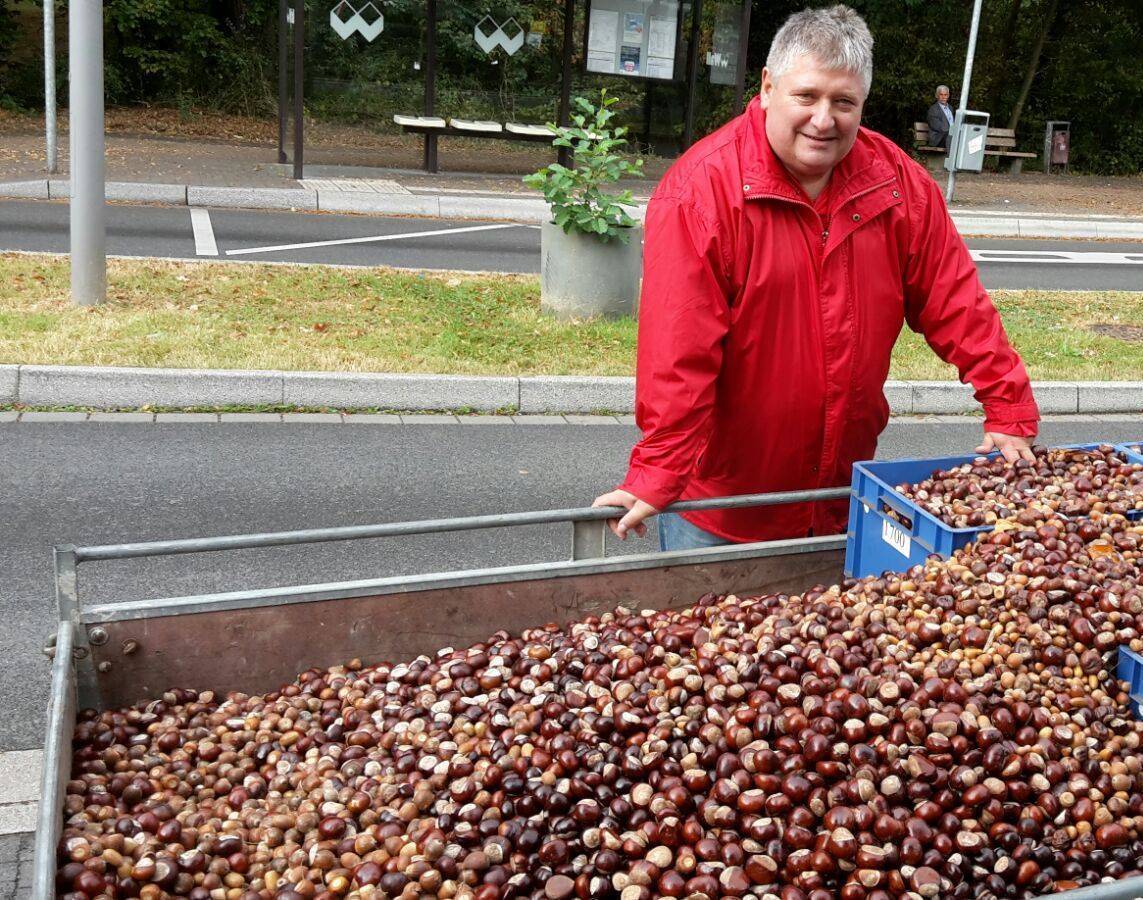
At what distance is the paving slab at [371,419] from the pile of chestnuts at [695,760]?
17.2ft

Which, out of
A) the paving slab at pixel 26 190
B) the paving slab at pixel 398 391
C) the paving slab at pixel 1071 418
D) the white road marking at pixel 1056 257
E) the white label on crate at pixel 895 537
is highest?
the white label on crate at pixel 895 537

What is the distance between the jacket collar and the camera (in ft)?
11.2

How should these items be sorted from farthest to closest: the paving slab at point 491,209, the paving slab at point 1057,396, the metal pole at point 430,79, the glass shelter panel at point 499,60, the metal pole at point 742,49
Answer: the glass shelter panel at point 499,60 → the metal pole at point 742,49 → the metal pole at point 430,79 → the paving slab at point 491,209 → the paving slab at point 1057,396

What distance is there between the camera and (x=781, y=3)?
94.8 ft

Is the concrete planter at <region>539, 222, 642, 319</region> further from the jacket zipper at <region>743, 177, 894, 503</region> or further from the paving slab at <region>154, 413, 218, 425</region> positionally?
the jacket zipper at <region>743, 177, 894, 503</region>

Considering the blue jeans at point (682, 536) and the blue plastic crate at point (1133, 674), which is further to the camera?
the blue jeans at point (682, 536)

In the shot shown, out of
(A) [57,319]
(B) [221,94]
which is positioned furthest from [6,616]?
(B) [221,94]

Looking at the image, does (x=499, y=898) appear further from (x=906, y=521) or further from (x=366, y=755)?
(x=906, y=521)

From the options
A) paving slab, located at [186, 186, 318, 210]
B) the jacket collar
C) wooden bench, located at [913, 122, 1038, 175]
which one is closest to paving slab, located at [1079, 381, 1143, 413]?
the jacket collar

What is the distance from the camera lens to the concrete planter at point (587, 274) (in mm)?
10484

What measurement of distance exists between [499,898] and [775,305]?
174cm

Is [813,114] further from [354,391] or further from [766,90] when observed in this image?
[354,391]

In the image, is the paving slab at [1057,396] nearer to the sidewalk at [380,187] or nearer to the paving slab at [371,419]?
the paving slab at [371,419]

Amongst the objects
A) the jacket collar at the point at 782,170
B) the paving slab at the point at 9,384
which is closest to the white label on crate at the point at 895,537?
the jacket collar at the point at 782,170
